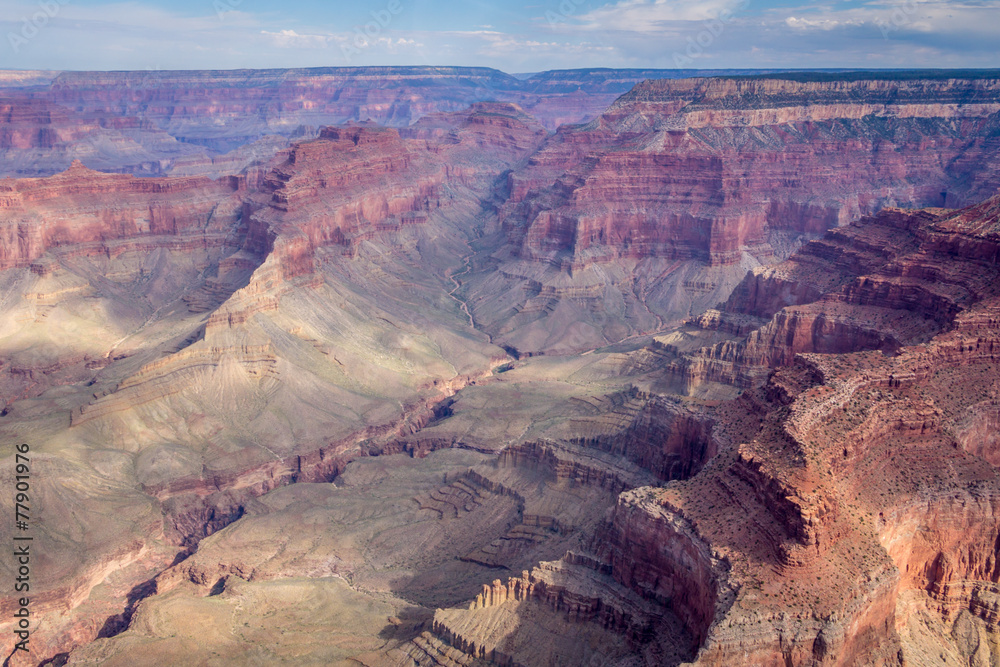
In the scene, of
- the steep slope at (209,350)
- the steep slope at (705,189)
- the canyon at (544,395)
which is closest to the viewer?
the canyon at (544,395)

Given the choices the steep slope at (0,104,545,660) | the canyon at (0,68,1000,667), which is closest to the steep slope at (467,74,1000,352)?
the canyon at (0,68,1000,667)

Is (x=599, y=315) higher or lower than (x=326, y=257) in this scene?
lower

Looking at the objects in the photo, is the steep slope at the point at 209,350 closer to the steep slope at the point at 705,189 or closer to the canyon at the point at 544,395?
the canyon at the point at 544,395

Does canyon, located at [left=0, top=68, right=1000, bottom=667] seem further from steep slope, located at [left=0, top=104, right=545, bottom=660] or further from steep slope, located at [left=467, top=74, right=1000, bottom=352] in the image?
steep slope, located at [left=467, top=74, right=1000, bottom=352]

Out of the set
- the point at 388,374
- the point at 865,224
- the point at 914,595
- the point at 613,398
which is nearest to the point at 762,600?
the point at 914,595

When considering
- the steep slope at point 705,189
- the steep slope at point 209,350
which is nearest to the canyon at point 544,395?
the steep slope at point 209,350

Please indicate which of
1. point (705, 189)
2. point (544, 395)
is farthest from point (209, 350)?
point (705, 189)

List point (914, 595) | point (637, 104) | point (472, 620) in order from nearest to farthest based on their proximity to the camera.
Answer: point (914, 595), point (472, 620), point (637, 104)

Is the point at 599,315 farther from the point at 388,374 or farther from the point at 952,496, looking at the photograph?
the point at 952,496

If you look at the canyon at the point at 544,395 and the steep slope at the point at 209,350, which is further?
the steep slope at the point at 209,350
